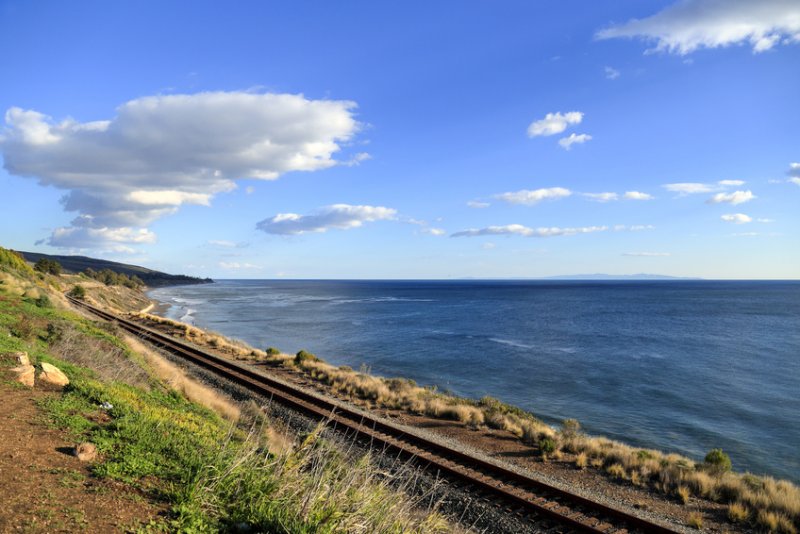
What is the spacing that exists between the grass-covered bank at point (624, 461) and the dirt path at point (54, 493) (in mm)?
10805

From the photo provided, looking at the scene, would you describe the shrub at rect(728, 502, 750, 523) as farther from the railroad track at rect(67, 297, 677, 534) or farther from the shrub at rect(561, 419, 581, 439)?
the shrub at rect(561, 419, 581, 439)

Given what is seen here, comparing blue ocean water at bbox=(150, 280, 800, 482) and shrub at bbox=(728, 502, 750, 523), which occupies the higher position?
shrub at bbox=(728, 502, 750, 523)

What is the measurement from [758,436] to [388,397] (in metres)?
18.8

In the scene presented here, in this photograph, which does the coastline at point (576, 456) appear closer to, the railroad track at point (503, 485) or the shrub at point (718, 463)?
the shrub at point (718, 463)

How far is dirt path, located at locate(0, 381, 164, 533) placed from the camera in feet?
14.7

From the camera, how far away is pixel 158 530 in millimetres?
4621

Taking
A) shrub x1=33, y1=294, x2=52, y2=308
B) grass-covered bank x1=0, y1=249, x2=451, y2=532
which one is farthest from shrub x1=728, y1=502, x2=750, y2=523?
shrub x1=33, y1=294, x2=52, y2=308

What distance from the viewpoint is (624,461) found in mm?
12586

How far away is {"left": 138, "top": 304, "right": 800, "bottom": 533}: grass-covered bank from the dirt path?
425 inches

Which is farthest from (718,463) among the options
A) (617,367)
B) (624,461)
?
(617,367)

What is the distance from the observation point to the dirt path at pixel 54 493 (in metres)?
4.49

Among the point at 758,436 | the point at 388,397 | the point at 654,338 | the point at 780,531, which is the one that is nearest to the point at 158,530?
the point at 780,531

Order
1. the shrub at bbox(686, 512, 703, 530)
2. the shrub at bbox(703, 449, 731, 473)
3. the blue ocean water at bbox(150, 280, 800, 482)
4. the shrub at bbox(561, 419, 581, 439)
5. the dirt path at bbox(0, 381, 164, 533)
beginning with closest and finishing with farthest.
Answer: the dirt path at bbox(0, 381, 164, 533)
the shrub at bbox(686, 512, 703, 530)
the shrub at bbox(703, 449, 731, 473)
the shrub at bbox(561, 419, 581, 439)
the blue ocean water at bbox(150, 280, 800, 482)

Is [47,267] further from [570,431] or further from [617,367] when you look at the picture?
[570,431]
